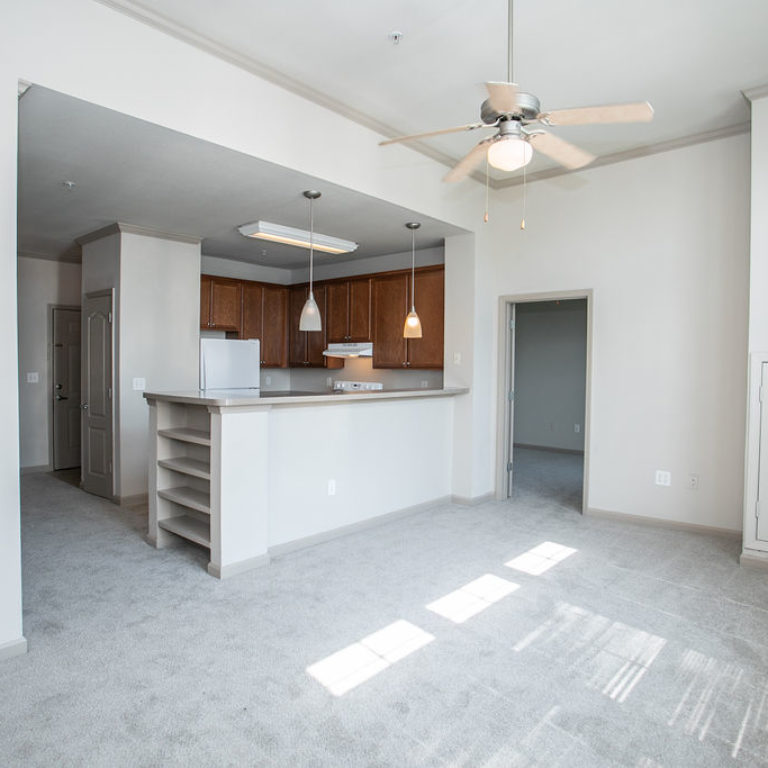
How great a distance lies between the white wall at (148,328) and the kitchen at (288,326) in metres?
0.01

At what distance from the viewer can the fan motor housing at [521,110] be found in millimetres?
2220

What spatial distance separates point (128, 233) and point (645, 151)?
4.44 metres

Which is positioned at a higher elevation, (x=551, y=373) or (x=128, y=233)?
(x=128, y=233)

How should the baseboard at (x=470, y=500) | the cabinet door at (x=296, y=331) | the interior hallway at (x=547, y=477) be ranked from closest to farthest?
the baseboard at (x=470, y=500)
the interior hallway at (x=547, y=477)
the cabinet door at (x=296, y=331)

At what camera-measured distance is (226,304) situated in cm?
644

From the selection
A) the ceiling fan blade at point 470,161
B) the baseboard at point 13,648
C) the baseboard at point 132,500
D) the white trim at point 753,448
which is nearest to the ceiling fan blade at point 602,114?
the ceiling fan blade at point 470,161

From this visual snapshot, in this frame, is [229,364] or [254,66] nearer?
[254,66]

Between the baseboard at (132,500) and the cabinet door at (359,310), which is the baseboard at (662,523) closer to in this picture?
the cabinet door at (359,310)

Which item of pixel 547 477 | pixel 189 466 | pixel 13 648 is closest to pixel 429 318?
pixel 547 477

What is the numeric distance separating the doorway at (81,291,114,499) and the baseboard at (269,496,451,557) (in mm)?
2284

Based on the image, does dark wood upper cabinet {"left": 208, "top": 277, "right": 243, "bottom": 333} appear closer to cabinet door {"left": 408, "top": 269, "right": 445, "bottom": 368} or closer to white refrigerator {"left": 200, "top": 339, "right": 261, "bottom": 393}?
white refrigerator {"left": 200, "top": 339, "right": 261, "bottom": 393}

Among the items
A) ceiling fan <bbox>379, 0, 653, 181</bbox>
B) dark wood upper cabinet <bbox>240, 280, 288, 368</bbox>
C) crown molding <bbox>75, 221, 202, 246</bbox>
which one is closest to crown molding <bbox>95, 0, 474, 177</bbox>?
ceiling fan <bbox>379, 0, 653, 181</bbox>

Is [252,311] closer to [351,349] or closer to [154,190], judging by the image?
[351,349]

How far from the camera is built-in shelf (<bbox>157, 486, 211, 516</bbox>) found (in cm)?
345
